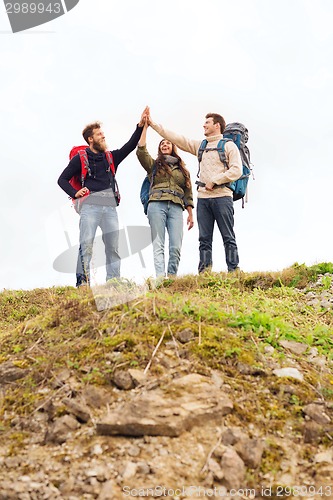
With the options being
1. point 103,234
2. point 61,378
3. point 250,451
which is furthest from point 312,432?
point 103,234

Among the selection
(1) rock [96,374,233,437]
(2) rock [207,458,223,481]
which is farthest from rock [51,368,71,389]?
(2) rock [207,458,223,481]

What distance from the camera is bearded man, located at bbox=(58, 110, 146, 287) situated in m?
9.27

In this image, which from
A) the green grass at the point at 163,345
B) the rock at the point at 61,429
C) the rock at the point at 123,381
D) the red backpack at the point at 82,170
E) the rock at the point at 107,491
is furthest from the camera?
the red backpack at the point at 82,170

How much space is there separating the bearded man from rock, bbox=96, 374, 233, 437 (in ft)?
15.8

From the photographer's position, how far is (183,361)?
4.82m

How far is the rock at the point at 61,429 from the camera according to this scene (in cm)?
418

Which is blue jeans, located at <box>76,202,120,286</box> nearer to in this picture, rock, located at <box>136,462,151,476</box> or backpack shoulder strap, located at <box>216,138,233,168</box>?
backpack shoulder strap, located at <box>216,138,233,168</box>

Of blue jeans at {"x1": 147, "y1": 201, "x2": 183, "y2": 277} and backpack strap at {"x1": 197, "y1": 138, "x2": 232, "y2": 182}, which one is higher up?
backpack strap at {"x1": 197, "y1": 138, "x2": 232, "y2": 182}

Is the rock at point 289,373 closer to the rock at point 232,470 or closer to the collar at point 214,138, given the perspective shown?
the rock at point 232,470

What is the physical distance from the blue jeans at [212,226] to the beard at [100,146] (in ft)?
6.36

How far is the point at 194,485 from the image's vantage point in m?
3.79

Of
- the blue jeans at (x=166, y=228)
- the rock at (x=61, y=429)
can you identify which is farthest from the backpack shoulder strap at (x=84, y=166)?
the rock at (x=61, y=429)

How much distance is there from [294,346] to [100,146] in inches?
215

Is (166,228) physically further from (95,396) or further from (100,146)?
(95,396)
